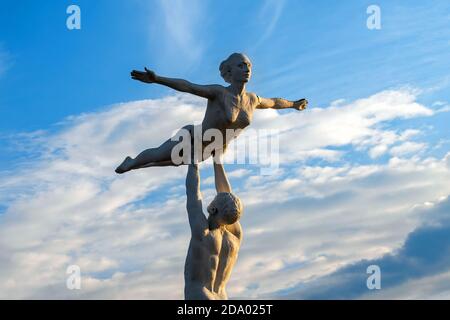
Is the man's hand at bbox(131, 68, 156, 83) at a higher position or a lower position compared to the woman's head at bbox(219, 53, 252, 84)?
lower

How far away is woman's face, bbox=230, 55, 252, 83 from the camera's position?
33.6ft

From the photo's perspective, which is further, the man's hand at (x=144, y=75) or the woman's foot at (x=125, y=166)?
the woman's foot at (x=125, y=166)

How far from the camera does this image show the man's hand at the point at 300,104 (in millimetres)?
11531

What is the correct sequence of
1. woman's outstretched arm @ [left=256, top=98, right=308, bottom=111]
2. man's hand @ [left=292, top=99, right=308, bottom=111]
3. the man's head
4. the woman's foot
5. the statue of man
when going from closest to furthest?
the statue of man < the man's head < the woman's foot < woman's outstretched arm @ [left=256, top=98, right=308, bottom=111] < man's hand @ [left=292, top=99, right=308, bottom=111]

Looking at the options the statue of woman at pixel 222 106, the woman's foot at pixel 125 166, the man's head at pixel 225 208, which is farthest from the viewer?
the woman's foot at pixel 125 166

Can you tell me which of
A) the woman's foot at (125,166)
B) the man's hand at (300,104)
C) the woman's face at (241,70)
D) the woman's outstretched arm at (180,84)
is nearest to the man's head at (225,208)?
the woman's foot at (125,166)

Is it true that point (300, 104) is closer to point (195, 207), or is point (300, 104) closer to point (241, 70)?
point (241, 70)

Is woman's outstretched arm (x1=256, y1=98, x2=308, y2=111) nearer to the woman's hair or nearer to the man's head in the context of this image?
the woman's hair

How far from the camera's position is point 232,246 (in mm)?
9852

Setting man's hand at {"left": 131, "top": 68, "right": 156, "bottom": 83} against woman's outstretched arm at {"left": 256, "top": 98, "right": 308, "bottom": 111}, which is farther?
woman's outstretched arm at {"left": 256, "top": 98, "right": 308, "bottom": 111}

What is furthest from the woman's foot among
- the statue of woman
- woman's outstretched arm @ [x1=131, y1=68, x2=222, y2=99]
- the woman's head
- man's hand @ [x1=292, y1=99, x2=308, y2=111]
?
man's hand @ [x1=292, y1=99, x2=308, y2=111]

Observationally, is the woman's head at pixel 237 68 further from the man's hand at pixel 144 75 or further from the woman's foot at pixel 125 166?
the woman's foot at pixel 125 166

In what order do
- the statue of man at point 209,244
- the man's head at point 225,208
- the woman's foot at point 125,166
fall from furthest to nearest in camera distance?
the woman's foot at point 125,166 → the man's head at point 225,208 → the statue of man at point 209,244
